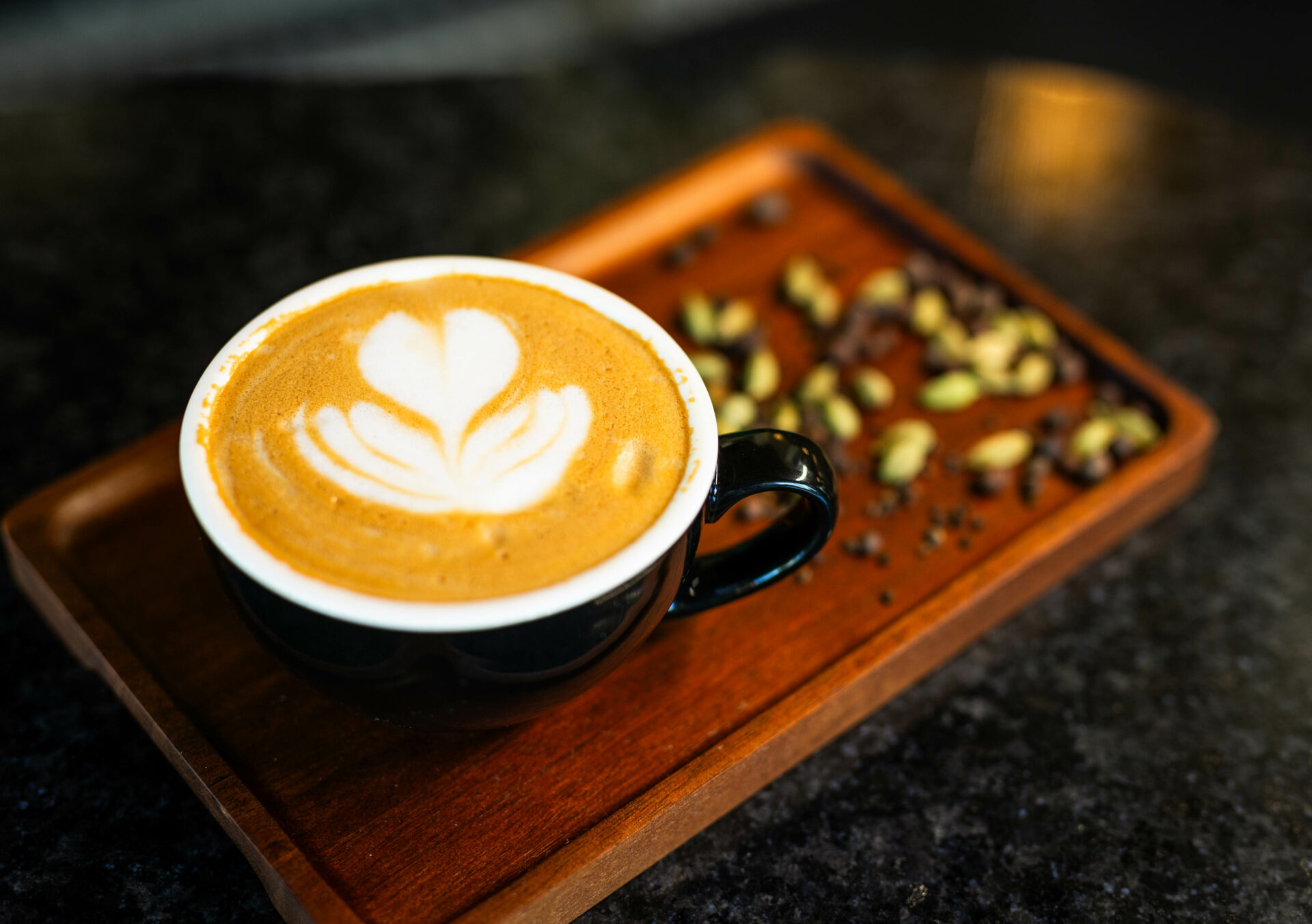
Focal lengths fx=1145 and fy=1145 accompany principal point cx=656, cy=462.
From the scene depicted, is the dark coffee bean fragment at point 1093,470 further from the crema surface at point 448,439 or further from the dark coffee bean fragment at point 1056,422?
the crema surface at point 448,439

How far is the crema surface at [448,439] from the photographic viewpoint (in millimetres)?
657

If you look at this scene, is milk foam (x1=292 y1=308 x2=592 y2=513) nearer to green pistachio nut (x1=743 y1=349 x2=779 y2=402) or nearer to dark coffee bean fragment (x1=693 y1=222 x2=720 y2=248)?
green pistachio nut (x1=743 y1=349 x2=779 y2=402)

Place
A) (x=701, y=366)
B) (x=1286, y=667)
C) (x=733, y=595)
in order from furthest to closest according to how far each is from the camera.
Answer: (x=701, y=366), (x=1286, y=667), (x=733, y=595)

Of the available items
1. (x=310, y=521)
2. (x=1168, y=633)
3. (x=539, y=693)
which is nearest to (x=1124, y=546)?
(x=1168, y=633)

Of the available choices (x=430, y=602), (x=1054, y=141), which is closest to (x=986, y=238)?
(x=1054, y=141)

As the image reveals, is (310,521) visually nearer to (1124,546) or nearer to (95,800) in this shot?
(95,800)

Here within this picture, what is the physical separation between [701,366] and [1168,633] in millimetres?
461

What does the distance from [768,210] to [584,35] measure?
68.5 inches

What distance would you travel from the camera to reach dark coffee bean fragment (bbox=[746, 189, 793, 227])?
1.22 m

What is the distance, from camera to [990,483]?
979mm

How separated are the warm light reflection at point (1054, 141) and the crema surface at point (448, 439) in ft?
2.62

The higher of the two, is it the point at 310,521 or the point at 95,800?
the point at 310,521

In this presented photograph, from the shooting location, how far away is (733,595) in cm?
80

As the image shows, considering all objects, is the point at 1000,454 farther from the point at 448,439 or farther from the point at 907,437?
the point at 448,439
